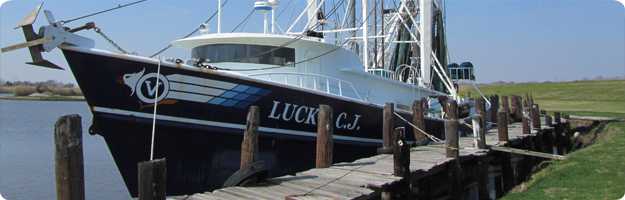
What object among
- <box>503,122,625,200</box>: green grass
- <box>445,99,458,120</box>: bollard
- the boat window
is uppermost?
the boat window

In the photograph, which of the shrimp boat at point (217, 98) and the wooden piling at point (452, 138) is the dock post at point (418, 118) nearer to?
the shrimp boat at point (217, 98)

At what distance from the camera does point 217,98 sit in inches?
403

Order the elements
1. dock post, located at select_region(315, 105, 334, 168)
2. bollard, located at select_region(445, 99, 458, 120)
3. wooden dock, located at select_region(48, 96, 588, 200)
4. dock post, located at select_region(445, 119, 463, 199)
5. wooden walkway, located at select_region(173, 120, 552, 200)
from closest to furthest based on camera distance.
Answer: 1. wooden dock, located at select_region(48, 96, 588, 200)
2. wooden walkway, located at select_region(173, 120, 552, 200)
3. dock post, located at select_region(315, 105, 334, 168)
4. dock post, located at select_region(445, 119, 463, 199)
5. bollard, located at select_region(445, 99, 458, 120)

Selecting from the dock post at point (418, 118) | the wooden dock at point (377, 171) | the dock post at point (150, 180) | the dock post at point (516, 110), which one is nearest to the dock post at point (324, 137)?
the wooden dock at point (377, 171)

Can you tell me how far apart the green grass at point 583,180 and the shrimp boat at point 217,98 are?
4223 mm

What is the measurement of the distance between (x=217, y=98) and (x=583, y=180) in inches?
259

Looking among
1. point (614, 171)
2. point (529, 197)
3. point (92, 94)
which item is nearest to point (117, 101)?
point (92, 94)

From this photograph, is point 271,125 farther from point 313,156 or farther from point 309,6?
point 309,6

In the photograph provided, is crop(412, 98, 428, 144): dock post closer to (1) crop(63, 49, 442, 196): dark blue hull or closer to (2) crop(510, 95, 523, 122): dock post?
(1) crop(63, 49, 442, 196): dark blue hull

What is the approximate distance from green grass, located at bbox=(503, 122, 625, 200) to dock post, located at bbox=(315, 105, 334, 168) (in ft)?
10.3

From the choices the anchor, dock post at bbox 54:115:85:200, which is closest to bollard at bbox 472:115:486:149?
the anchor

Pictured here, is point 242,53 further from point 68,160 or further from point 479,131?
point 68,160

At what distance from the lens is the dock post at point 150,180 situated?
204 inches

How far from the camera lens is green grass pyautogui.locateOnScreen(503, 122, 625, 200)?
8375mm
